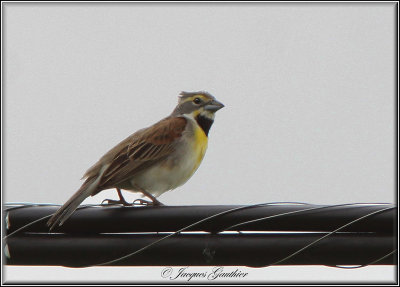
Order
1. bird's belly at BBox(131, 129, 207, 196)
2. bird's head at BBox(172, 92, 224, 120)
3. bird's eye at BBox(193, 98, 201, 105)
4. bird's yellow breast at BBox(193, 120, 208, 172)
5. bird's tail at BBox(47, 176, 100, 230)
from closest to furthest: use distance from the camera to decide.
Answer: bird's tail at BBox(47, 176, 100, 230) → bird's belly at BBox(131, 129, 207, 196) → bird's yellow breast at BBox(193, 120, 208, 172) → bird's head at BBox(172, 92, 224, 120) → bird's eye at BBox(193, 98, 201, 105)

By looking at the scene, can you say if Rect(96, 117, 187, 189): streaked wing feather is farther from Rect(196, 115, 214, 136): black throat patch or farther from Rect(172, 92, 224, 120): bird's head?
Rect(172, 92, 224, 120): bird's head

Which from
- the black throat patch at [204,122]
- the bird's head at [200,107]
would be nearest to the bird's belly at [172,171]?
the black throat patch at [204,122]

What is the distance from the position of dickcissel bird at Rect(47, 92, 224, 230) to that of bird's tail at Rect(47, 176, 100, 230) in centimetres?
1

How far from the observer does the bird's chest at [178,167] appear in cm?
801

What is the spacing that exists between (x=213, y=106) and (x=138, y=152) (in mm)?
1581

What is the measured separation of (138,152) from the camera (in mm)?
7922

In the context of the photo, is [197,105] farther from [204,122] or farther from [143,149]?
[143,149]

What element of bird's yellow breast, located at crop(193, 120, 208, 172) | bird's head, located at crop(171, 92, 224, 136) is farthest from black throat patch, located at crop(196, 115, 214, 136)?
bird's yellow breast, located at crop(193, 120, 208, 172)

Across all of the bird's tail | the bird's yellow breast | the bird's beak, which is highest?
the bird's beak

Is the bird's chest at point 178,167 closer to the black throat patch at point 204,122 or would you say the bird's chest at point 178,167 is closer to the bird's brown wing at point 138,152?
the bird's brown wing at point 138,152

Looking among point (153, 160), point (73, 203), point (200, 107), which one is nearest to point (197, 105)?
A: point (200, 107)

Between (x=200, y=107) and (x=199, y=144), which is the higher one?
(x=200, y=107)

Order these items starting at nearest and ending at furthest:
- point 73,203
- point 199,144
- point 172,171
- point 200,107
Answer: point 73,203, point 172,171, point 199,144, point 200,107

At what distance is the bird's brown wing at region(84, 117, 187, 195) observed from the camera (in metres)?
A: 7.59
